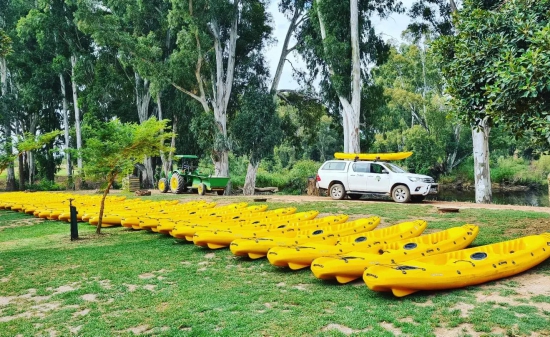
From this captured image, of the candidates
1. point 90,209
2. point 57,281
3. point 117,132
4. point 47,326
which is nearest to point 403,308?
point 47,326

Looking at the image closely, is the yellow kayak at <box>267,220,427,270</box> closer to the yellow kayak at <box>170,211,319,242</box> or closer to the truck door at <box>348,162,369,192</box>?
the yellow kayak at <box>170,211,319,242</box>

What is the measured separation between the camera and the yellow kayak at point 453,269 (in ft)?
16.0

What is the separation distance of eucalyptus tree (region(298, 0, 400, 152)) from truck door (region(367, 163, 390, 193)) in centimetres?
442

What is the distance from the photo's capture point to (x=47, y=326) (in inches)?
190

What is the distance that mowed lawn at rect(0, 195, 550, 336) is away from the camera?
14.0 feet

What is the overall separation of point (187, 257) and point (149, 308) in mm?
2655

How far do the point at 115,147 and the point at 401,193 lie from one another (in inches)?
365

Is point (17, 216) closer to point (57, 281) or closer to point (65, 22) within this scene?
point (57, 281)

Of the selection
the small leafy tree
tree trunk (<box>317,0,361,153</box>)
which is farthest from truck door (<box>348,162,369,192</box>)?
the small leafy tree

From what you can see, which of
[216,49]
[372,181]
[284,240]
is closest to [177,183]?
[216,49]

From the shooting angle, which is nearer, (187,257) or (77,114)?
(187,257)

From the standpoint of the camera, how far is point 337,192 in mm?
15688

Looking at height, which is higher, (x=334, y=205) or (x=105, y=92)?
(x=105, y=92)

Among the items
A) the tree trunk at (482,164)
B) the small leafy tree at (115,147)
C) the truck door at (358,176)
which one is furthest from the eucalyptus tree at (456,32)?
the small leafy tree at (115,147)
